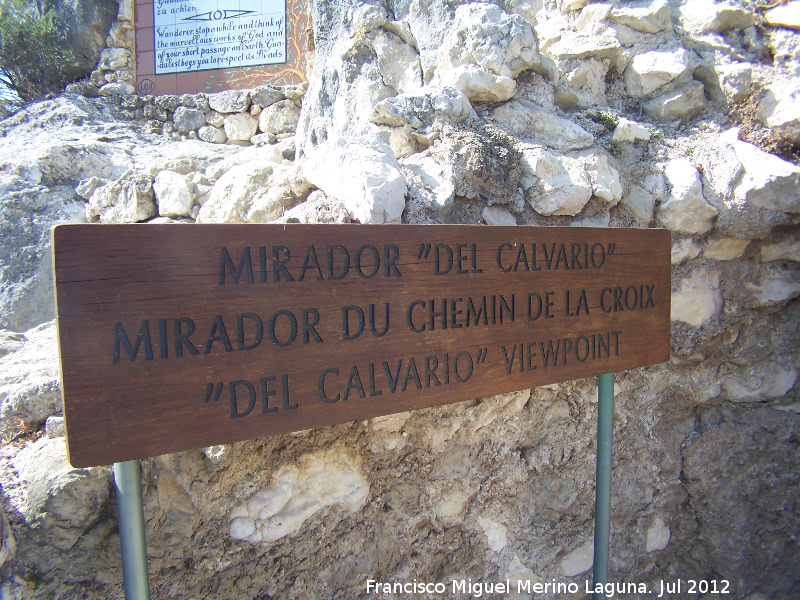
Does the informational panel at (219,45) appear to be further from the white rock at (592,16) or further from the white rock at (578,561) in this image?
the white rock at (578,561)

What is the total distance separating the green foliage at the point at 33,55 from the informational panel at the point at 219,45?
914mm

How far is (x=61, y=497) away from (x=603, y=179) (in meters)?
1.85

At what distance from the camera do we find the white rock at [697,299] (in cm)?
183

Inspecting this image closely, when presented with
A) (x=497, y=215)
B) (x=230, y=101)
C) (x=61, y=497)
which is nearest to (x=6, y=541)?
(x=61, y=497)

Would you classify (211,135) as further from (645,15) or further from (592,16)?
(645,15)

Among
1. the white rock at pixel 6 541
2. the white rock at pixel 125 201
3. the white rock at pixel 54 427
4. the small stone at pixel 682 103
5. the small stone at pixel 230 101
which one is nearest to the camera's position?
the white rock at pixel 6 541

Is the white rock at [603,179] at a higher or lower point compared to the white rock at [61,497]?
higher

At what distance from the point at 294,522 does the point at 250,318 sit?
74cm

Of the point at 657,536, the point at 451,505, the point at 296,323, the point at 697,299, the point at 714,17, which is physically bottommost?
the point at 657,536

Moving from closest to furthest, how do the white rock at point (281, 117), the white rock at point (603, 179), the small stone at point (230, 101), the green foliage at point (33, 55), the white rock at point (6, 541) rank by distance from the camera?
1. the white rock at point (6, 541)
2. the white rock at point (603, 179)
3. the white rock at point (281, 117)
4. the small stone at point (230, 101)
5. the green foliage at point (33, 55)

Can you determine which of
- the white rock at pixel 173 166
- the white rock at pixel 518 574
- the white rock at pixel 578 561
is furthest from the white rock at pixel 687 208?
the white rock at pixel 173 166

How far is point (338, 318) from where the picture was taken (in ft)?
3.23

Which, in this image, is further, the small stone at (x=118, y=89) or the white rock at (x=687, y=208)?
the small stone at (x=118, y=89)

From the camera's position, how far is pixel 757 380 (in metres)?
1.95
